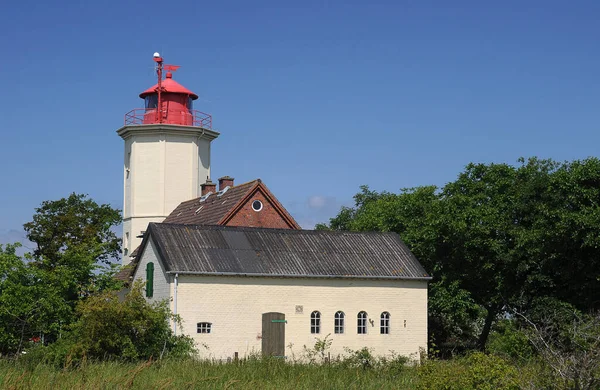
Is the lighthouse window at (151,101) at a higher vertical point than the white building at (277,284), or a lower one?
higher

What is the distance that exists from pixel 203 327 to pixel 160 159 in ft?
58.4

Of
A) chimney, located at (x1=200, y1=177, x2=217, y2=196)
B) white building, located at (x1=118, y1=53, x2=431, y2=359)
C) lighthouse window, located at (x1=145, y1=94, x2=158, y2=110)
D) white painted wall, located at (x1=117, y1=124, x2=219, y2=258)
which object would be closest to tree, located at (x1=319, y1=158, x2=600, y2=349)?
white building, located at (x1=118, y1=53, x2=431, y2=359)

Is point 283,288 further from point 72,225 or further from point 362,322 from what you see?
point 72,225

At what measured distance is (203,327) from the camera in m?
32.3

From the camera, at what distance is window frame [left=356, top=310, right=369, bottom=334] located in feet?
114

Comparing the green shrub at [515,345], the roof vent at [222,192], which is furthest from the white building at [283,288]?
the roof vent at [222,192]

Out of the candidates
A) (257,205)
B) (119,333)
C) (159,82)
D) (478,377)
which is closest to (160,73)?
(159,82)

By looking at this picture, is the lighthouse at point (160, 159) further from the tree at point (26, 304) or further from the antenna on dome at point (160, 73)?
the tree at point (26, 304)

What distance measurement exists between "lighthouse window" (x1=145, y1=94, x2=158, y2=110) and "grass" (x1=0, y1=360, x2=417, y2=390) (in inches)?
1047

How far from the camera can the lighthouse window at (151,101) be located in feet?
163

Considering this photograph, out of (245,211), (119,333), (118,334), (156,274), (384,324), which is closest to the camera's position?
(118,334)

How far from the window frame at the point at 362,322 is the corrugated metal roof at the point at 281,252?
4.74ft

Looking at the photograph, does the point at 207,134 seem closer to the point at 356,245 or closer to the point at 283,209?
the point at 283,209

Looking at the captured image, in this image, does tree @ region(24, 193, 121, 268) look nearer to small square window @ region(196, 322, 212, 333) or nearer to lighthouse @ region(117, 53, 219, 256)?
lighthouse @ region(117, 53, 219, 256)
